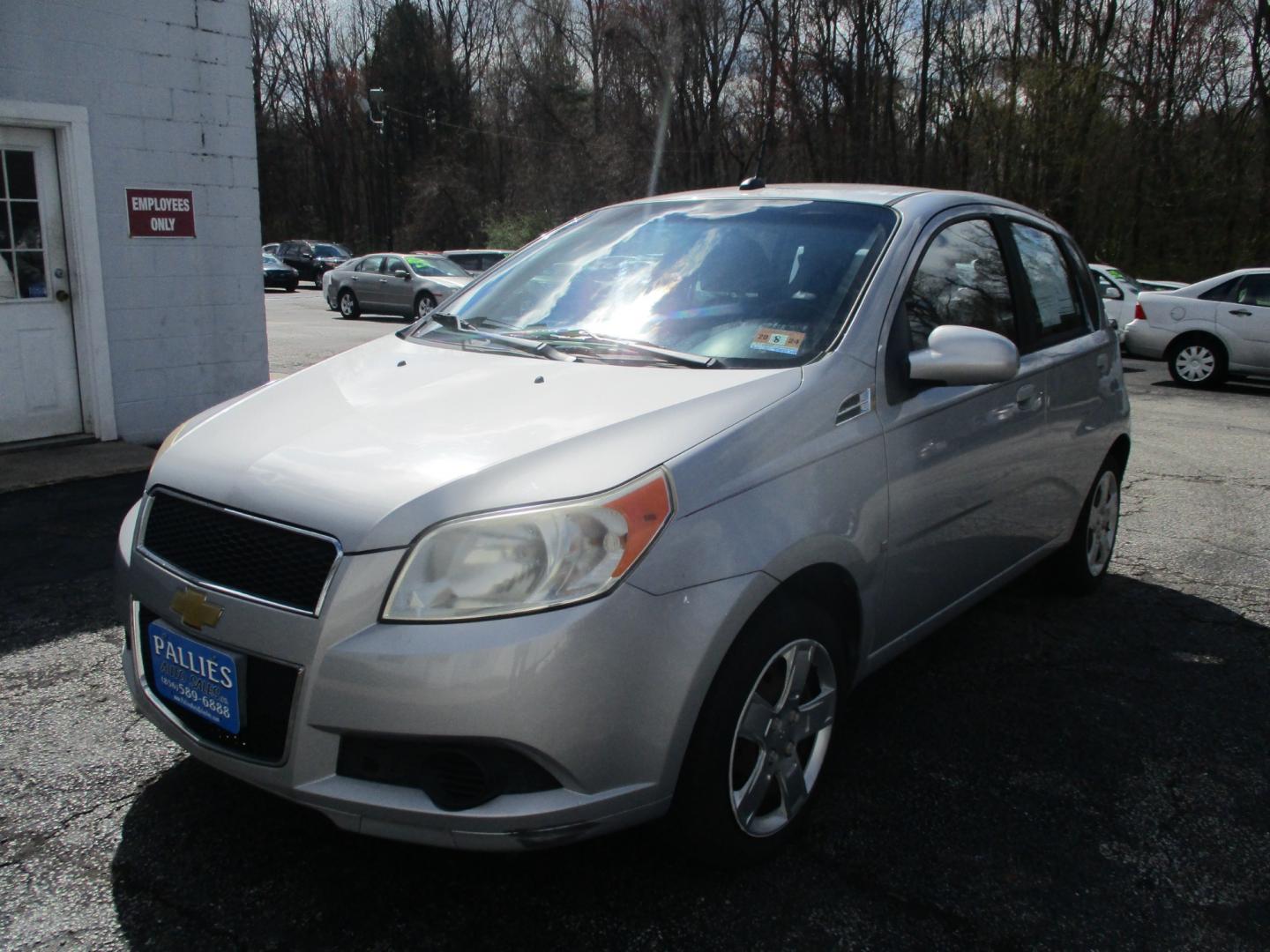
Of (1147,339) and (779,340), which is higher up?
(779,340)

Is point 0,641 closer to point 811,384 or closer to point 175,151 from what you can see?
point 811,384

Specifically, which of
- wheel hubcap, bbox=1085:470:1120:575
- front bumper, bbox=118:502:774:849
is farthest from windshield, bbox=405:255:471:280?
front bumper, bbox=118:502:774:849

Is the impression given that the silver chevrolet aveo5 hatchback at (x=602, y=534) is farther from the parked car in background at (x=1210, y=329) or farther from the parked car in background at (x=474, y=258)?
the parked car in background at (x=474, y=258)

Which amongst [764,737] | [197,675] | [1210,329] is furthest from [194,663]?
[1210,329]

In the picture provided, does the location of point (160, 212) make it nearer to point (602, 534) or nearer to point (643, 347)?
point (643, 347)

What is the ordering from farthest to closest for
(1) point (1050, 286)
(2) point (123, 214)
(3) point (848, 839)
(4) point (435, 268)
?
(4) point (435, 268) < (2) point (123, 214) < (1) point (1050, 286) < (3) point (848, 839)

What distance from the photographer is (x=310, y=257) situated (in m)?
38.5

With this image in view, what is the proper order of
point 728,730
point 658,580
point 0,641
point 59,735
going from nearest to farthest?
1. point 658,580
2. point 728,730
3. point 59,735
4. point 0,641


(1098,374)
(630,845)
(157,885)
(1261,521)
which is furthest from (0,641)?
(1261,521)

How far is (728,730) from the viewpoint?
7.81ft

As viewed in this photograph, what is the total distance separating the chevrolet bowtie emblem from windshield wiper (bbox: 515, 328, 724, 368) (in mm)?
1320

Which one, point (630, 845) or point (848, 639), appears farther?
point (848, 639)

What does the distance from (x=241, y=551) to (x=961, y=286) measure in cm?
242

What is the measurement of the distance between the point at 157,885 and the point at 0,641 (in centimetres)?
195
